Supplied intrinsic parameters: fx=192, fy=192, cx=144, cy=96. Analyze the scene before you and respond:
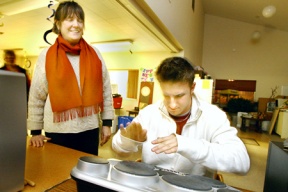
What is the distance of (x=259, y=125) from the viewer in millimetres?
6137

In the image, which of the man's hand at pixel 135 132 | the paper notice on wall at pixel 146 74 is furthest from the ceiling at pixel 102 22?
the man's hand at pixel 135 132

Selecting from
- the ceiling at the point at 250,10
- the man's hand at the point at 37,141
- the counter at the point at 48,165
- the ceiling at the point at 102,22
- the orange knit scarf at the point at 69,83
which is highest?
the ceiling at the point at 250,10

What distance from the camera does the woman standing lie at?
1005 millimetres

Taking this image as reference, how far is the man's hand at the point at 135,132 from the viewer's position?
0.84m

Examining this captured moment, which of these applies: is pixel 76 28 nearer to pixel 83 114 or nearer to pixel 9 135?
pixel 83 114

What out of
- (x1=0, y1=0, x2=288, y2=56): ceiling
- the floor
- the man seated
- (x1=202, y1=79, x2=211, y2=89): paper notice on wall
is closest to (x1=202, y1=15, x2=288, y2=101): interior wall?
(x1=0, y1=0, x2=288, y2=56): ceiling

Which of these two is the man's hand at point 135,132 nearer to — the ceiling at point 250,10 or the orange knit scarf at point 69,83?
the orange knit scarf at point 69,83

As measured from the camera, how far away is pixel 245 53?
299 inches

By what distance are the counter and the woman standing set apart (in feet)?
0.38

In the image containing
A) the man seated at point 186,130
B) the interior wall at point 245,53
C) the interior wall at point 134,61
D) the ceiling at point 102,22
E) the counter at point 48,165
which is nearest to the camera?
the counter at point 48,165

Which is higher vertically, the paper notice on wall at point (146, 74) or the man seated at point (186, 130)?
the paper notice on wall at point (146, 74)

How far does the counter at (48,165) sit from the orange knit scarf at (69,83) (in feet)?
0.58

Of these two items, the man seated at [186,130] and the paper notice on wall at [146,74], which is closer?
the man seated at [186,130]

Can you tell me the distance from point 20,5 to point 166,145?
9.71ft
